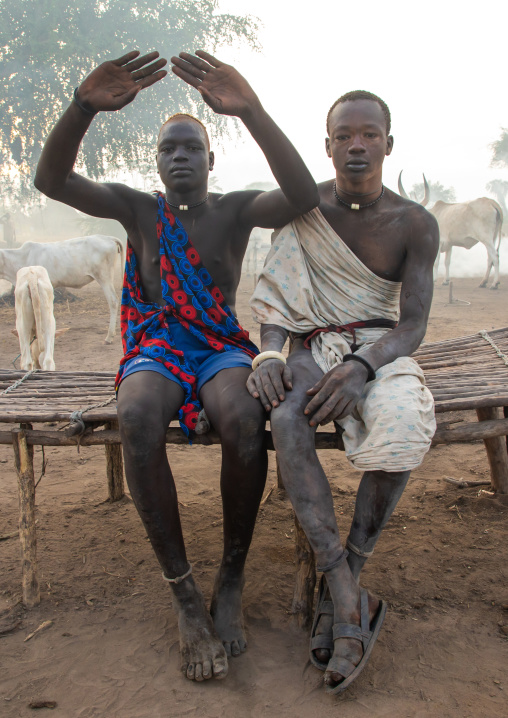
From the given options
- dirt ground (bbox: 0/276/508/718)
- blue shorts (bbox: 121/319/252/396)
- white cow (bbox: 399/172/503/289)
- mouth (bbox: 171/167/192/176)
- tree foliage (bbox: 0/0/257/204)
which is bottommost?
dirt ground (bbox: 0/276/508/718)

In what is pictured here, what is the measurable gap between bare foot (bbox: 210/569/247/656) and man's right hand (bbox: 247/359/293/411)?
0.66m

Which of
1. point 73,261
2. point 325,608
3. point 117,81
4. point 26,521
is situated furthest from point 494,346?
point 73,261

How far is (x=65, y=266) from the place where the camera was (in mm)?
8391

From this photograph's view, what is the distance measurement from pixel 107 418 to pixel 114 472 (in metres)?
1.04

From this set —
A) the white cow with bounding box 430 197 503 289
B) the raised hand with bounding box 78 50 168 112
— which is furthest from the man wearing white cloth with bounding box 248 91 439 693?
the white cow with bounding box 430 197 503 289

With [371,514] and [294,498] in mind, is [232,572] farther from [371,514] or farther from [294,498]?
[371,514]

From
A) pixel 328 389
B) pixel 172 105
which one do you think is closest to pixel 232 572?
pixel 328 389

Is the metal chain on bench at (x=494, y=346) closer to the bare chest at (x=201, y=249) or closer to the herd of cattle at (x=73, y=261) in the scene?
the bare chest at (x=201, y=249)

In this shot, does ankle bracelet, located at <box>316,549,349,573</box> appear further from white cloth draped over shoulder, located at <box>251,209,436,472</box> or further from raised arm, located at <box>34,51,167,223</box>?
raised arm, located at <box>34,51,167,223</box>

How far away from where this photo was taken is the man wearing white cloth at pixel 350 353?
1.77 metres

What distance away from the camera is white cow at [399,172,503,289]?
12.6 m

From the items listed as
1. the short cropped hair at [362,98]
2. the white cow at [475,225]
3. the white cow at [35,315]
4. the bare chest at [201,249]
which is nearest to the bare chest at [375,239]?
the short cropped hair at [362,98]

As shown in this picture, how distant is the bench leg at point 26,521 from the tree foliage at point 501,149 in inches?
1292

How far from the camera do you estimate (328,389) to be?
1848mm
